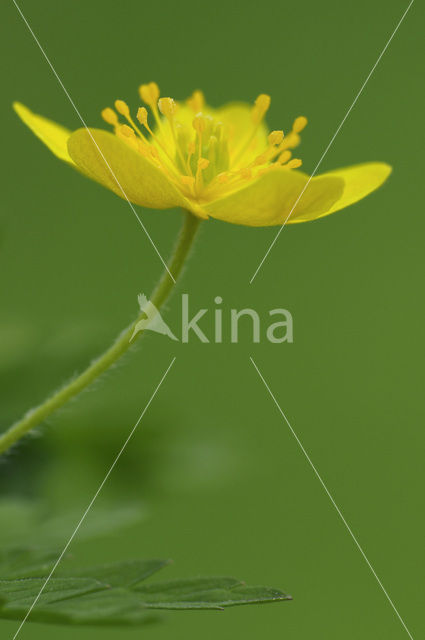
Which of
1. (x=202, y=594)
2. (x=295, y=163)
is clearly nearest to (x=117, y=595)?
(x=202, y=594)

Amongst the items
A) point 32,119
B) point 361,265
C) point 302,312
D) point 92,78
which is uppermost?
point 92,78

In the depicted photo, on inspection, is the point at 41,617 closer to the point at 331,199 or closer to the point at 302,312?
the point at 331,199

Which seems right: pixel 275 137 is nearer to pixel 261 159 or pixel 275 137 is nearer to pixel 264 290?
pixel 261 159

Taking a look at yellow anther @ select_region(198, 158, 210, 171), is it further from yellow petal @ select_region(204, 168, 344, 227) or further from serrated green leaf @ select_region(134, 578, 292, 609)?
serrated green leaf @ select_region(134, 578, 292, 609)

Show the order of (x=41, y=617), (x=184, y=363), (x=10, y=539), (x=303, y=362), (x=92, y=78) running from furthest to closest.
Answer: (x=92, y=78) < (x=303, y=362) < (x=184, y=363) < (x=10, y=539) < (x=41, y=617)

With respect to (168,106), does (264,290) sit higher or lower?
higher

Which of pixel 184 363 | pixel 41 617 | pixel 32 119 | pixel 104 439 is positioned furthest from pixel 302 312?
pixel 41 617
